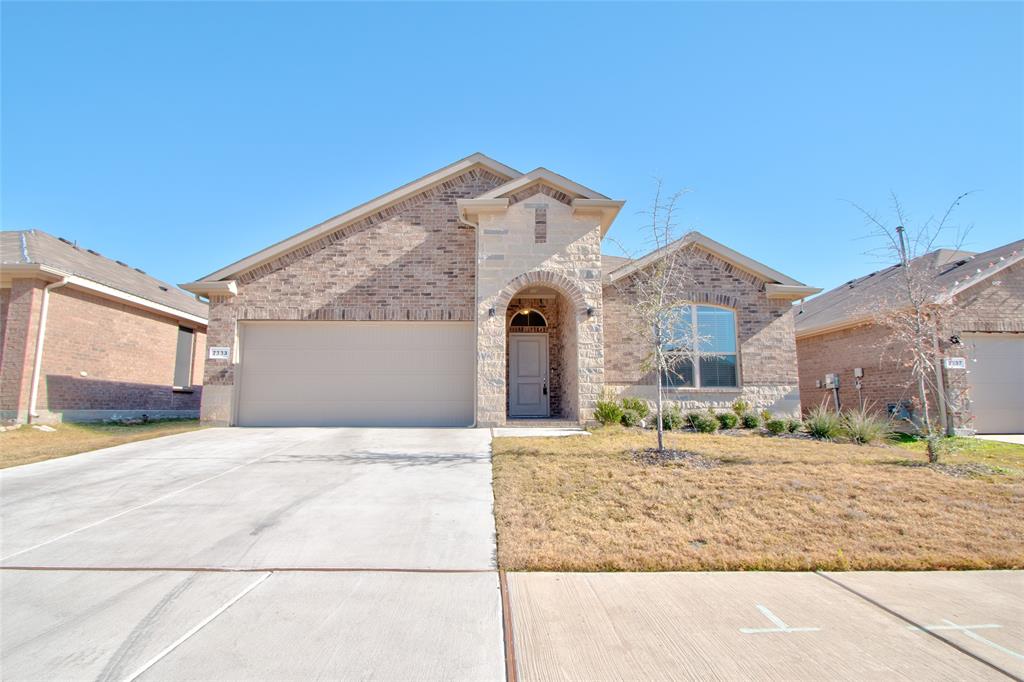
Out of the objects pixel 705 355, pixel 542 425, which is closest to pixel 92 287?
pixel 542 425

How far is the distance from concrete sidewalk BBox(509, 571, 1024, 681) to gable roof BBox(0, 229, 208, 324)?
50.7 feet

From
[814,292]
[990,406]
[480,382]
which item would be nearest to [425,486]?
[480,382]

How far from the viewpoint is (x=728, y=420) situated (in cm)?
1214

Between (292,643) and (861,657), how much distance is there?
3215 millimetres

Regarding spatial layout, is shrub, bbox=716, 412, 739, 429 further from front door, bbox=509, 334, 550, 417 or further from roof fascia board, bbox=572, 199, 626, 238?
roof fascia board, bbox=572, 199, 626, 238

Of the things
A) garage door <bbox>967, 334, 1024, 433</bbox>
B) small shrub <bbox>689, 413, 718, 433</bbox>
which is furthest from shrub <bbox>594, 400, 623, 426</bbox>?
garage door <bbox>967, 334, 1024, 433</bbox>

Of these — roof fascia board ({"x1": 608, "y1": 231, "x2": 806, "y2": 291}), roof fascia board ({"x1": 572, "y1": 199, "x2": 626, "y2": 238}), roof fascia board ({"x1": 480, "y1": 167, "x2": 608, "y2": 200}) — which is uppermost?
roof fascia board ({"x1": 480, "y1": 167, "x2": 608, "y2": 200})

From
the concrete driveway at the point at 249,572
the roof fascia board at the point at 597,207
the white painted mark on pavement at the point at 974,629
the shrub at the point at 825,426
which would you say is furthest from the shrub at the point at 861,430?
the white painted mark on pavement at the point at 974,629

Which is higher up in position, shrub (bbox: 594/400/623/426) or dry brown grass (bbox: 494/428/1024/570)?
shrub (bbox: 594/400/623/426)

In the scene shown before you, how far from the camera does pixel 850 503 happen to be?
586cm

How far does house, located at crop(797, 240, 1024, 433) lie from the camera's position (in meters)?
12.9

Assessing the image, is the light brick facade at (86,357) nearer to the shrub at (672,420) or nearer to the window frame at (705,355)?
the shrub at (672,420)

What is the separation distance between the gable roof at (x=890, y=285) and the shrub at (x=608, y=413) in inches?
260

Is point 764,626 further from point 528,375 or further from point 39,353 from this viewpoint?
point 39,353
